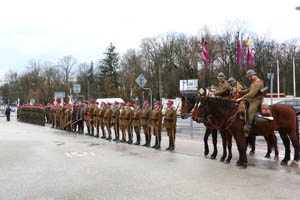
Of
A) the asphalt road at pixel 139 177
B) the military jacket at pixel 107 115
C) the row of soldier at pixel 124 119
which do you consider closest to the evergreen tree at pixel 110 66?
the row of soldier at pixel 124 119

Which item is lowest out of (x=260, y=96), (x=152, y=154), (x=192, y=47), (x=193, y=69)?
(x=152, y=154)

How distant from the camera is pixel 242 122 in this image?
29.0 feet

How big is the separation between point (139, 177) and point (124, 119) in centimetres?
729

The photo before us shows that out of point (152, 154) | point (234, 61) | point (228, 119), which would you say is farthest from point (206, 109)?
point (234, 61)

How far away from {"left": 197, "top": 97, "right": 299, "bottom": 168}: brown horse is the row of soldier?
2.88m

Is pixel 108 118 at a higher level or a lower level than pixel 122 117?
lower

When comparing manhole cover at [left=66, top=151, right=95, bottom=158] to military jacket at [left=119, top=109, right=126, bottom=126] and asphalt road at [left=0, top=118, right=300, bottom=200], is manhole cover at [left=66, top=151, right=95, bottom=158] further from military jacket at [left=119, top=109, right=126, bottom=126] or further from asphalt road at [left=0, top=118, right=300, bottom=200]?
military jacket at [left=119, top=109, right=126, bottom=126]

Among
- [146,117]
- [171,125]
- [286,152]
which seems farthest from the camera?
[146,117]

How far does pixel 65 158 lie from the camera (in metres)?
10.3

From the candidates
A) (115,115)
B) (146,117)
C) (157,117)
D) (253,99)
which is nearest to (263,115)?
(253,99)

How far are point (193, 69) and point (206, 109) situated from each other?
145 feet

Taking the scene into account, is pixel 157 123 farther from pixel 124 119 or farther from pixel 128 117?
pixel 124 119

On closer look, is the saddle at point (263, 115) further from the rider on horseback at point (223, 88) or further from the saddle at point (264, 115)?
the rider on horseback at point (223, 88)

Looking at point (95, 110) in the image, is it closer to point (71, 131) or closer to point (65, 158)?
point (71, 131)
